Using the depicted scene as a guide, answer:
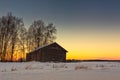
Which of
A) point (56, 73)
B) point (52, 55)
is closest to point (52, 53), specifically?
point (52, 55)

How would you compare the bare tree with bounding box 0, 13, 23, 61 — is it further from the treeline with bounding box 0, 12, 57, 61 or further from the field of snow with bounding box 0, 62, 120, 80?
the field of snow with bounding box 0, 62, 120, 80

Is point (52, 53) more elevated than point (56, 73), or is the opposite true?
point (52, 53)

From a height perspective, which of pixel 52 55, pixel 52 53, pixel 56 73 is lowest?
pixel 56 73

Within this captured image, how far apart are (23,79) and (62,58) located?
152 feet

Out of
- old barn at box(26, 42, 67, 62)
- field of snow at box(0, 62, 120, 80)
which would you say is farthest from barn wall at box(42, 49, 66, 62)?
field of snow at box(0, 62, 120, 80)

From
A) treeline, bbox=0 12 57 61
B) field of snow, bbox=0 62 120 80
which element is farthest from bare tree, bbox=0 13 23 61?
field of snow, bbox=0 62 120 80

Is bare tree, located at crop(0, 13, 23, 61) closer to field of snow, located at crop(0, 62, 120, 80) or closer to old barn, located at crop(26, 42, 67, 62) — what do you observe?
old barn, located at crop(26, 42, 67, 62)

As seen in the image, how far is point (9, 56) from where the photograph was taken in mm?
69625

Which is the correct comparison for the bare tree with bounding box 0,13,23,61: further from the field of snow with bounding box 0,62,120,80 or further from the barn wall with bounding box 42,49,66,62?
the field of snow with bounding box 0,62,120,80

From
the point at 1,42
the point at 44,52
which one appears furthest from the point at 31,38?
the point at 44,52

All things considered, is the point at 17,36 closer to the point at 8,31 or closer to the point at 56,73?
the point at 8,31

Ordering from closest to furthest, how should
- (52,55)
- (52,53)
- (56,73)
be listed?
(56,73) < (52,55) < (52,53)

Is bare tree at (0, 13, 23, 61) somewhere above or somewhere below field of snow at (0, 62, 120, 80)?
above

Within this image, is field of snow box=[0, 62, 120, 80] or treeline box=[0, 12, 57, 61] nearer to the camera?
field of snow box=[0, 62, 120, 80]
